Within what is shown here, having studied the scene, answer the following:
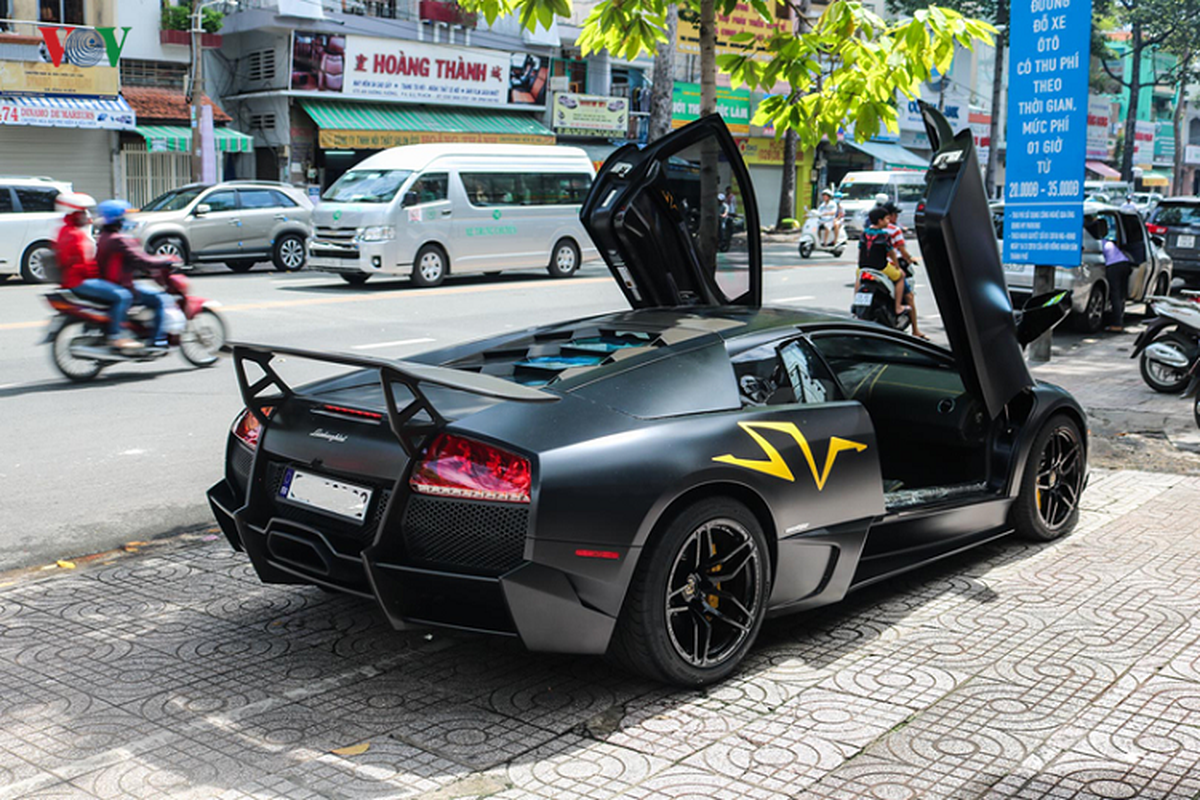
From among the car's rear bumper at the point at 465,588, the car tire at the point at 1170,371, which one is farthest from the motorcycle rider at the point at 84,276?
the car tire at the point at 1170,371

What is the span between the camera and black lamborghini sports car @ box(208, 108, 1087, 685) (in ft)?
12.8

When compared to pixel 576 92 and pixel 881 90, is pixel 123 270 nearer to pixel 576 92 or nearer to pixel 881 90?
pixel 881 90

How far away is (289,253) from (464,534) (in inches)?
804

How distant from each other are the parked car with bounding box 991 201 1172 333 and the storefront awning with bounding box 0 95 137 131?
19707 mm

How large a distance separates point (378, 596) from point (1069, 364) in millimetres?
11140

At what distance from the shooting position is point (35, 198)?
20.0 metres

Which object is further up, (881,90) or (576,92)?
(576,92)

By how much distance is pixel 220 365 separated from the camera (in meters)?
12.0

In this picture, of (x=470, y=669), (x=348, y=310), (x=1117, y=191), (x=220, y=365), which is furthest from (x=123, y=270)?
(x=1117, y=191)

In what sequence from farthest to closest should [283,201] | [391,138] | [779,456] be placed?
1. [391,138]
2. [283,201]
3. [779,456]

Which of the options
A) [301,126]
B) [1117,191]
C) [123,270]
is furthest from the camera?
[1117,191]

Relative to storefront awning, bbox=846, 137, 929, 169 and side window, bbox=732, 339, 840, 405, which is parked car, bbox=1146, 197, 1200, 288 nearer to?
side window, bbox=732, 339, 840, 405

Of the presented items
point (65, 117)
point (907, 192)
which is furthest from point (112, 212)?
point (907, 192)

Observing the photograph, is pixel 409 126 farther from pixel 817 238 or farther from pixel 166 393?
pixel 166 393
